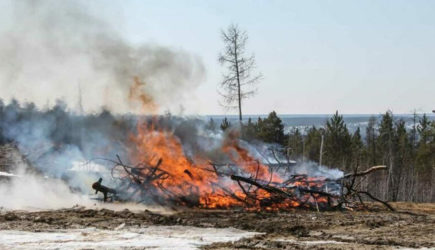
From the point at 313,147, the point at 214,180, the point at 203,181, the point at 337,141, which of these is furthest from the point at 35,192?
the point at 313,147

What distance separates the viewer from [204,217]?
1523cm

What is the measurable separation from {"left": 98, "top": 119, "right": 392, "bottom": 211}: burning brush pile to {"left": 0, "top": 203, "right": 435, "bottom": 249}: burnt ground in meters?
0.84

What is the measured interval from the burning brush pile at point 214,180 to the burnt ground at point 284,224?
84cm

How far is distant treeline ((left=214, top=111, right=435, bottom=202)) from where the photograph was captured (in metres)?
44.8

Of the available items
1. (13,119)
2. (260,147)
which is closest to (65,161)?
(13,119)

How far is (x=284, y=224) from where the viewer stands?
14000mm

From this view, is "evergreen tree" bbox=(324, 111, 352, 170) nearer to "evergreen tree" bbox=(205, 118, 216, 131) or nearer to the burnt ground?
"evergreen tree" bbox=(205, 118, 216, 131)

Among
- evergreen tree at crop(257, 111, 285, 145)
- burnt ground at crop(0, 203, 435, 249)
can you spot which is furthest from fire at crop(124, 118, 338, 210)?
evergreen tree at crop(257, 111, 285, 145)

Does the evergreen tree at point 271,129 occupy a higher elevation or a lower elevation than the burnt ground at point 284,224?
higher

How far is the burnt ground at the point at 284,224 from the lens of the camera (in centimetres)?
1142

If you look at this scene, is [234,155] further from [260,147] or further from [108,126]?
[108,126]

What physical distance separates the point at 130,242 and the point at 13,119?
Answer: 12.2 m

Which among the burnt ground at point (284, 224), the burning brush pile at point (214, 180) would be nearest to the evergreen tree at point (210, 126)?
the burning brush pile at point (214, 180)

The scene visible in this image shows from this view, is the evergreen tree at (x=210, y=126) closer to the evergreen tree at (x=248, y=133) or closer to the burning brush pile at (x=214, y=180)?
the burning brush pile at (x=214, y=180)
